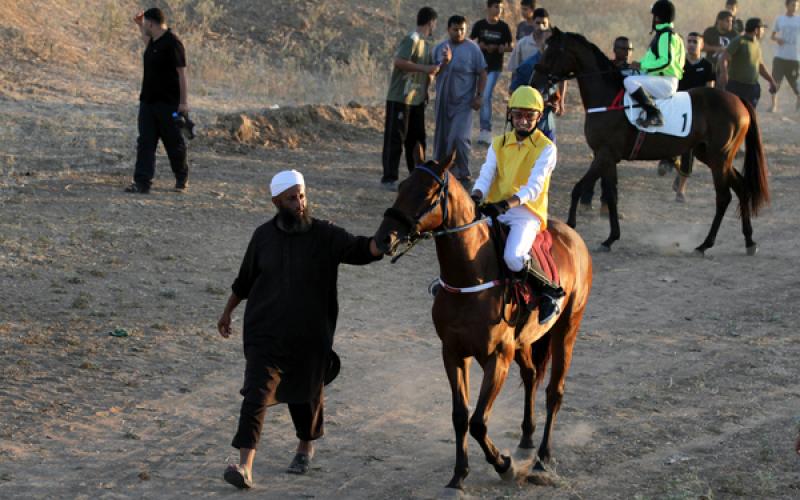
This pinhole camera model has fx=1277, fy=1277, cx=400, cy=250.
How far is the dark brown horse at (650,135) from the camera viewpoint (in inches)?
529

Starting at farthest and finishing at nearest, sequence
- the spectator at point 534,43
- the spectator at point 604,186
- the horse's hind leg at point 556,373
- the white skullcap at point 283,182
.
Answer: the spectator at point 534,43 → the spectator at point 604,186 → the horse's hind leg at point 556,373 → the white skullcap at point 283,182

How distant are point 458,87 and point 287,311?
27.9 ft

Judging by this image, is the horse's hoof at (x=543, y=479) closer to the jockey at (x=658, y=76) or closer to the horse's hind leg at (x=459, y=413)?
the horse's hind leg at (x=459, y=413)

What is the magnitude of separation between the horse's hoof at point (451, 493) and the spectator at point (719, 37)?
45.5 ft

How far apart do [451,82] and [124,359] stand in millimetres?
6934

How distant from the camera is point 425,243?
1339cm

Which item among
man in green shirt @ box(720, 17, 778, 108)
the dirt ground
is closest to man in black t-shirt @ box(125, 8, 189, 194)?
the dirt ground

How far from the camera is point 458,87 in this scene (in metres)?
14.8

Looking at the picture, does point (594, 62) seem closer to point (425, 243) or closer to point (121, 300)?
point (425, 243)

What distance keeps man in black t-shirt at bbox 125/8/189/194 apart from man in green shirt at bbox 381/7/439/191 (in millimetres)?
2513

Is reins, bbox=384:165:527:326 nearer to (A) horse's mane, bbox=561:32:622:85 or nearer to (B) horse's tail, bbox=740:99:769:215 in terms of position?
(A) horse's mane, bbox=561:32:622:85

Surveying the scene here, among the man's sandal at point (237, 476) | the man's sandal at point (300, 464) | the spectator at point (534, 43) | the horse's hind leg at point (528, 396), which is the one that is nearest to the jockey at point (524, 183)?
the horse's hind leg at point (528, 396)

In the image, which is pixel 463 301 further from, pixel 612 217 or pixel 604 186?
pixel 604 186

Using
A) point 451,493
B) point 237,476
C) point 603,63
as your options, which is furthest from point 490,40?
point 237,476
